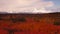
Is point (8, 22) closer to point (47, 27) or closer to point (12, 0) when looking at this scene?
point (12, 0)

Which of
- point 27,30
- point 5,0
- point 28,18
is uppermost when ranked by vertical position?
point 5,0

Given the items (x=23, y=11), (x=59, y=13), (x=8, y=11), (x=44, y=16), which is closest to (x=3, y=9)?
(x=8, y=11)

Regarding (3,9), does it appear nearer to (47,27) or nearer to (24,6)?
(24,6)

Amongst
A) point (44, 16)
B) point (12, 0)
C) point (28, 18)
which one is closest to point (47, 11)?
point (44, 16)

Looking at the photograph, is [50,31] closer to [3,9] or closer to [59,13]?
[59,13]

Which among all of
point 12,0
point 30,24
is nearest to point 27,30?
point 30,24

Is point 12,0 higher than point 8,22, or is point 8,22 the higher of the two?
point 12,0

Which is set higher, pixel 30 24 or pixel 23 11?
pixel 23 11
